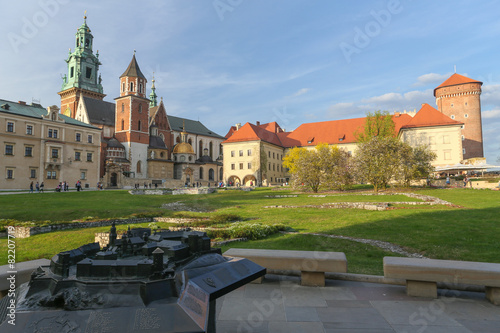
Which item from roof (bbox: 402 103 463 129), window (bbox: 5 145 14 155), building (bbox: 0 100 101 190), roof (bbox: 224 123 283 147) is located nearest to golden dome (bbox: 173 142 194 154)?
roof (bbox: 224 123 283 147)

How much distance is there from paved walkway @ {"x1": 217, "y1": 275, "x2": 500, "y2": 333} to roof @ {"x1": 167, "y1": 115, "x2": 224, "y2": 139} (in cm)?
7522

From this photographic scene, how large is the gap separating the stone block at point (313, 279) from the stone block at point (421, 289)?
1359 millimetres

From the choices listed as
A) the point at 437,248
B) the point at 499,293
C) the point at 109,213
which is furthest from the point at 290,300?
the point at 109,213

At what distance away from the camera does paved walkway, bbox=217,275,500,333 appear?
12.1 feet

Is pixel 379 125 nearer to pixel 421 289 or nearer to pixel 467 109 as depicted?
pixel 467 109

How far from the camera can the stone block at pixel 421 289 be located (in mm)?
4672

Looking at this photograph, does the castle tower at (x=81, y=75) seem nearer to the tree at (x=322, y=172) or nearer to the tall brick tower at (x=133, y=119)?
the tall brick tower at (x=133, y=119)

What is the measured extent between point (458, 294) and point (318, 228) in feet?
24.2

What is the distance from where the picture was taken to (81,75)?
68.8 metres

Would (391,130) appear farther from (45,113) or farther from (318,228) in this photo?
(45,113)

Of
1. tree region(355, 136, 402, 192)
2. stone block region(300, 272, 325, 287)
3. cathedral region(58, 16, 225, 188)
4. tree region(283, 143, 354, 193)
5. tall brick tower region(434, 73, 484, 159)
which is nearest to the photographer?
stone block region(300, 272, 325, 287)

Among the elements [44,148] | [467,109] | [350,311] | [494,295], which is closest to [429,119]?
[467,109]

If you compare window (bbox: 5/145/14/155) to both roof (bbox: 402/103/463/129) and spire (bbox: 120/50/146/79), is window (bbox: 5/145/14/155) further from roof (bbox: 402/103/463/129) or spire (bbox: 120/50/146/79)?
roof (bbox: 402/103/463/129)

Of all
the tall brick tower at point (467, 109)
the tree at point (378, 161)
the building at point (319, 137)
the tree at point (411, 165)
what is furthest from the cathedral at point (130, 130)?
the tall brick tower at point (467, 109)
